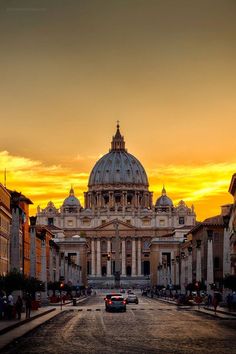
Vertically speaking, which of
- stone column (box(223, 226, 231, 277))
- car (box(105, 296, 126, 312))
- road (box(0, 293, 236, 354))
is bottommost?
road (box(0, 293, 236, 354))

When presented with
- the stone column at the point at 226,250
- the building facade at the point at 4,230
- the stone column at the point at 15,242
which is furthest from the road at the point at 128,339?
the stone column at the point at 226,250

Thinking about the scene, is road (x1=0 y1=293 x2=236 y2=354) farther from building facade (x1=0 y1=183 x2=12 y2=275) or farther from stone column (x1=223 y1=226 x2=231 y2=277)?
stone column (x1=223 y1=226 x2=231 y2=277)

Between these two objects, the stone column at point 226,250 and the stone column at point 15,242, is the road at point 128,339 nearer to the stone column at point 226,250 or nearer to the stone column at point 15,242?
the stone column at point 15,242

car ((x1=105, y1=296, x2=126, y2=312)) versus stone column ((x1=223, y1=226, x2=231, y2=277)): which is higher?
stone column ((x1=223, y1=226, x2=231, y2=277))

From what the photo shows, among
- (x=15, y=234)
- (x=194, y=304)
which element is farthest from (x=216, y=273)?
(x=15, y=234)

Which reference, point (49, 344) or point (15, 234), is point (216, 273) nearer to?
point (15, 234)

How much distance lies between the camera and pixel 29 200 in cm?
9906

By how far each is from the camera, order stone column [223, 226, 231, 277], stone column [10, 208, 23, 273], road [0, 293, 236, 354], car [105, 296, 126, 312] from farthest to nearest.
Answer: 1. stone column [223, 226, 231, 277]
2. stone column [10, 208, 23, 273]
3. car [105, 296, 126, 312]
4. road [0, 293, 236, 354]

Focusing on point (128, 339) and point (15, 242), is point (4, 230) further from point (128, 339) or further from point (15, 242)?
point (128, 339)

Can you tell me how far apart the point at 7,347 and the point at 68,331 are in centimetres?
1047

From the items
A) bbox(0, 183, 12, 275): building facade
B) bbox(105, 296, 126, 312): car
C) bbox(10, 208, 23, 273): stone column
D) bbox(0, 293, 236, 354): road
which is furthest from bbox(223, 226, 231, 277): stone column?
bbox(0, 293, 236, 354): road

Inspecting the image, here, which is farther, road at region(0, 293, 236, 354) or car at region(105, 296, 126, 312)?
car at region(105, 296, 126, 312)

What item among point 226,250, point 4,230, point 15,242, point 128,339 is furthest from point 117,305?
point 128,339

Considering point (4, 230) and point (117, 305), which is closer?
point (117, 305)
